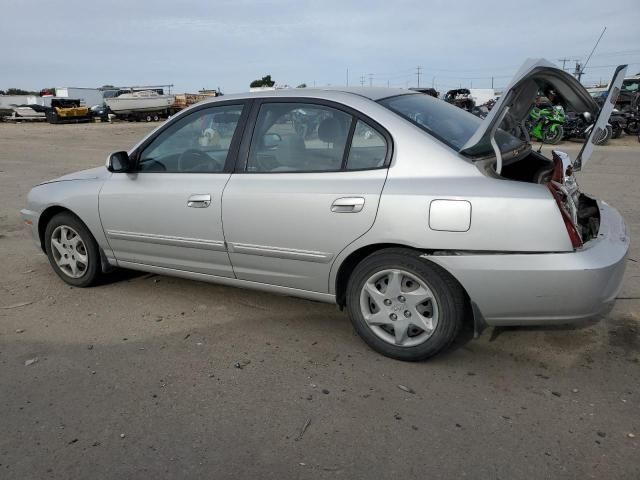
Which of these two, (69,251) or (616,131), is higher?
(616,131)

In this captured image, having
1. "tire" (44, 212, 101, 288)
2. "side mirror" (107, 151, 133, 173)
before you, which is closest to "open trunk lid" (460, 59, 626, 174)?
"side mirror" (107, 151, 133, 173)

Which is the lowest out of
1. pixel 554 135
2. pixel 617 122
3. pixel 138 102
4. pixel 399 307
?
pixel 399 307

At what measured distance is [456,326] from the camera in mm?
3109

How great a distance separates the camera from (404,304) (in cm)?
322

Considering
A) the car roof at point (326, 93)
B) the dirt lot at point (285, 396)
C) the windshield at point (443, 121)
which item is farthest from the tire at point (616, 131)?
the car roof at point (326, 93)

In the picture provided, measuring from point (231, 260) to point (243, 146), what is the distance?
78 centimetres

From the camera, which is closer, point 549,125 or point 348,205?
point 348,205

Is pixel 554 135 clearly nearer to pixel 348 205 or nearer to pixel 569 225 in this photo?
pixel 569 225

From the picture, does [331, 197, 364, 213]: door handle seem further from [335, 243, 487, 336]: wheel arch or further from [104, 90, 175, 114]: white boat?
[104, 90, 175, 114]: white boat

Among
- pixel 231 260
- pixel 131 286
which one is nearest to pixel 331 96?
pixel 231 260

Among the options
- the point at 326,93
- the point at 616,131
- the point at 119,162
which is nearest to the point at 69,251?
the point at 119,162

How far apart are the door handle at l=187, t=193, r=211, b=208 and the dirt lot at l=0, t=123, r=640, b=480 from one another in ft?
2.78

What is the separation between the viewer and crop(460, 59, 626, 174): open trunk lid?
9.86 feet

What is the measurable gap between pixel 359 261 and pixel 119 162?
2.00 meters
